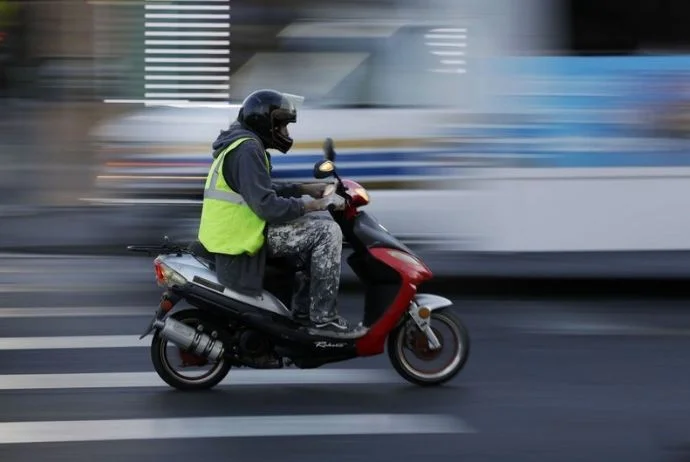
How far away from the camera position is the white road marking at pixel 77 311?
32.2ft

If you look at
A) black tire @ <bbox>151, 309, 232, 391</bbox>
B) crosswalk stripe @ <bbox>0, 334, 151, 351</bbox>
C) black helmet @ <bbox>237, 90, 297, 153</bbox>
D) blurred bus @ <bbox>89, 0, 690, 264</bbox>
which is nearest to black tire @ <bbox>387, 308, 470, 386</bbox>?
black tire @ <bbox>151, 309, 232, 391</bbox>

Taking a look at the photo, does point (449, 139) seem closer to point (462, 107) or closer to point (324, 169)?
point (462, 107)

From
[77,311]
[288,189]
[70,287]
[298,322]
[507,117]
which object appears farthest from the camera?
[70,287]

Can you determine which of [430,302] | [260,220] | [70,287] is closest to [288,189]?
[260,220]

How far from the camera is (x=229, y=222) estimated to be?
7195mm

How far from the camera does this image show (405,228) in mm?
10352

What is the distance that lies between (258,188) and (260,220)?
0.67 ft

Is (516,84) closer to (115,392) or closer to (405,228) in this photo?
(405,228)

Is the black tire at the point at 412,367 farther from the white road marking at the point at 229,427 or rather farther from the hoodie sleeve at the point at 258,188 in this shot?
the hoodie sleeve at the point at 258,188

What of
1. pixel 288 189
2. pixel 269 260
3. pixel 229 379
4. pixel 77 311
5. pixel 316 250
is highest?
pixel 288 189

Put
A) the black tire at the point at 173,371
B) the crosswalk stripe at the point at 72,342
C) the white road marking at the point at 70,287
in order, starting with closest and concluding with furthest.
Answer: the black tire at the point at 173,371
the crosswalk stripe at the point at 72,342
the white road marking at the point at 70,287

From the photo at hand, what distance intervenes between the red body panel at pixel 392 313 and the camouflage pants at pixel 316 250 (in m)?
0.22

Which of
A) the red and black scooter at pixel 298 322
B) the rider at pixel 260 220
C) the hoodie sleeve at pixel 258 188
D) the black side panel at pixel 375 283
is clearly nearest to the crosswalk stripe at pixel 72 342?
the red and black scooter at pixel 298 322

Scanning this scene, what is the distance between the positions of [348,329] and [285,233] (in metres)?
0.61
